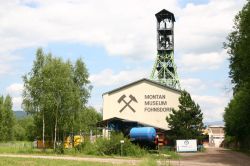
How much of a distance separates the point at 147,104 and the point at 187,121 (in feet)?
40.3

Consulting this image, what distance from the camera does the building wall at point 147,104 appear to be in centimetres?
6956

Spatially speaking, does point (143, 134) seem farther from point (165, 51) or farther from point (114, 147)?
point (165, 51)

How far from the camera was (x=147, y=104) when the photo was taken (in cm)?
7025

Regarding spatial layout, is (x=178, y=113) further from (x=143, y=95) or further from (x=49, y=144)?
(x=49, y=144)

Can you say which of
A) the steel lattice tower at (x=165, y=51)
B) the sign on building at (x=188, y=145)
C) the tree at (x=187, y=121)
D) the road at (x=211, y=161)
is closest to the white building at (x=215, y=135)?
the steel lattice tower at (x=165, y=51)

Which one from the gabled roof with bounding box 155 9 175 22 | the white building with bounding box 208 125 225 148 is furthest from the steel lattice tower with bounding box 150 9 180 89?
the white building with bounding box 208 125 225 148

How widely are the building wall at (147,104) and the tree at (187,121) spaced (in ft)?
30.2

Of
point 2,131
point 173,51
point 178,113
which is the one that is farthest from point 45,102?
point 2,131

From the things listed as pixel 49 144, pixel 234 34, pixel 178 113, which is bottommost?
pixel 49 144

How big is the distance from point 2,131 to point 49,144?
40321 millimetres

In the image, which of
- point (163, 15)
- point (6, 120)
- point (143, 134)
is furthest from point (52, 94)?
point (6, 120)

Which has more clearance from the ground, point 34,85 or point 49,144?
point 34,85

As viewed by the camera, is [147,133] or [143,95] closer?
[147,133]

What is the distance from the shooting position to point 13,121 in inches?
4087
